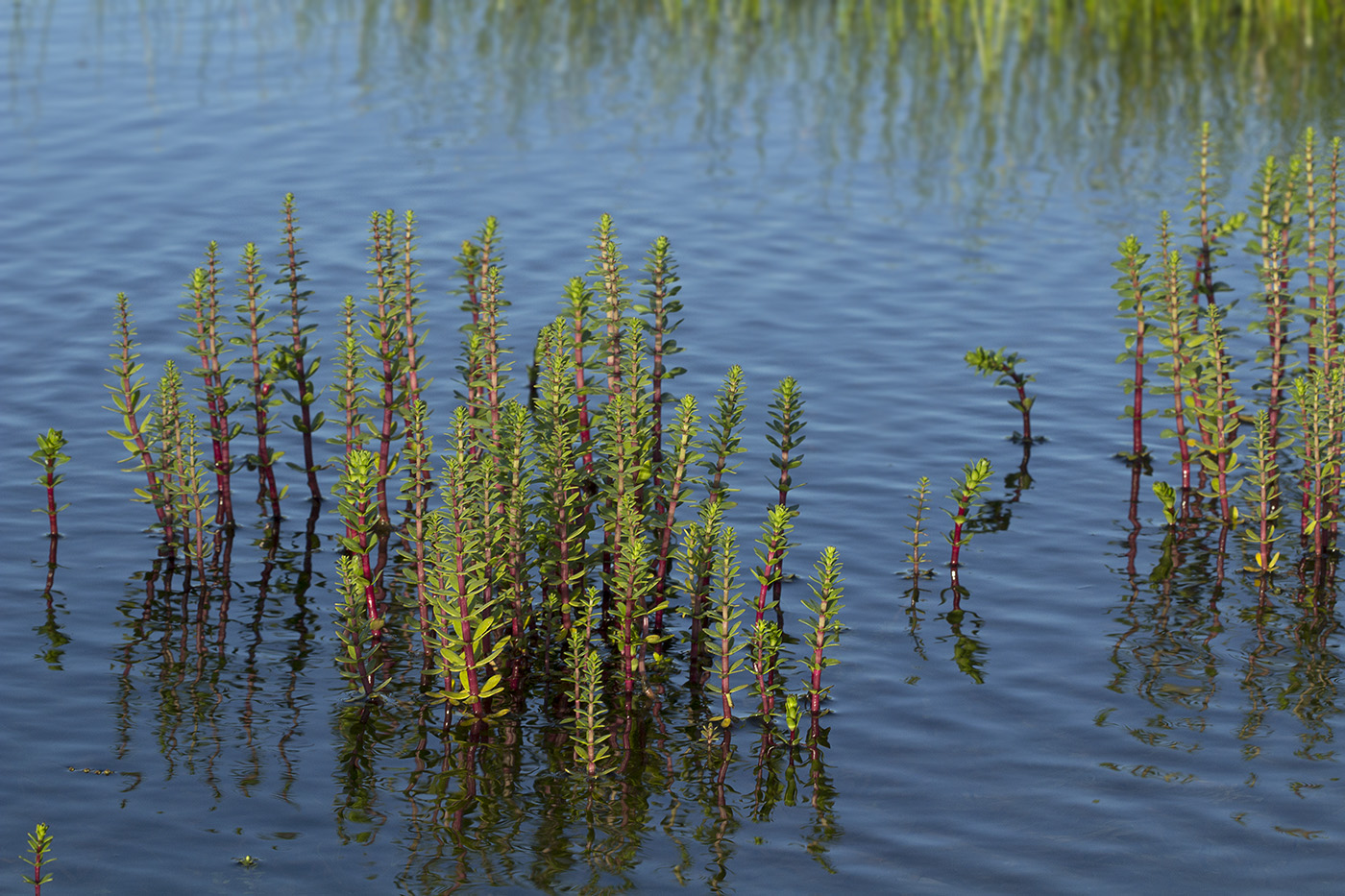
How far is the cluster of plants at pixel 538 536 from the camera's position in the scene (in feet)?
28.3

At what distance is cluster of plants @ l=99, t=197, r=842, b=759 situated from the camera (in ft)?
28.3

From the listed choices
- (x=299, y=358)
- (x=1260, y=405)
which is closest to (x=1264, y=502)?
(x=1260, y=405)

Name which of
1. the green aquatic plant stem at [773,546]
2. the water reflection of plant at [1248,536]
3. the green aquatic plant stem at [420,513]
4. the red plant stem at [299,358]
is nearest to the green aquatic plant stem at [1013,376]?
the water reflection of plant at [1248,536]

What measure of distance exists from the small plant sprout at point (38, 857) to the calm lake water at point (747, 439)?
0.32 ft

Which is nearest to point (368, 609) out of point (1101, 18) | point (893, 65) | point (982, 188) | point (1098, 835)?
point (1098, 835)

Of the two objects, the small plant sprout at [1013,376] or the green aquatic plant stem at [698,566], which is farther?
the small plant sprout at [1013,376]

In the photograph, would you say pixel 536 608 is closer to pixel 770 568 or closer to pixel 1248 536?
pixel 770 568

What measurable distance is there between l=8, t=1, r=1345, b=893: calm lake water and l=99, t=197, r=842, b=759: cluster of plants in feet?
1.17

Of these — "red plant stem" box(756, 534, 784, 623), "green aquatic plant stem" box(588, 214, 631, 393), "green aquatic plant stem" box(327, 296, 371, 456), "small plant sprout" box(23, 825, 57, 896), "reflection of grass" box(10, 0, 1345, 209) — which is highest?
"reflection of grass" box(10, 0, 1345, 209)

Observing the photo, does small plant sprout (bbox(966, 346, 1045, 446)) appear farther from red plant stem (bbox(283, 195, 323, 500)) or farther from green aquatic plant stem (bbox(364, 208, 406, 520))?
red plant stem (bbox(283, 195, 323, 500))

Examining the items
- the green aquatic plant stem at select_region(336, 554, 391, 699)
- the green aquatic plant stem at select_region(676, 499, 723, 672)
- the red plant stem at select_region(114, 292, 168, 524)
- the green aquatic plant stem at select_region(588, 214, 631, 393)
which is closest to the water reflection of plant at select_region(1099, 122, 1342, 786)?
the green aquatic plant stem at select_region(676, 499, 723, 672)

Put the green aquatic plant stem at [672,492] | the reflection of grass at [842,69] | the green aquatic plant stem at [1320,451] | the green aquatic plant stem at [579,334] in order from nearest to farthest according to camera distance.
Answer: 1. the green aquatic plant stem at [672,492]
2. the green aquatic plant stem at [579,334]
3. the green aquatic plant stem at [1320,451]
4. the reflection of grass at [842,69]

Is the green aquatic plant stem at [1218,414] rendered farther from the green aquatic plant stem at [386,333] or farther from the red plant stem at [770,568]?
the green aquatic plant stem at [386,333]

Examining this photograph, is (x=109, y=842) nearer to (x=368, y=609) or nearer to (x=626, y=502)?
(x=368, y=609)
